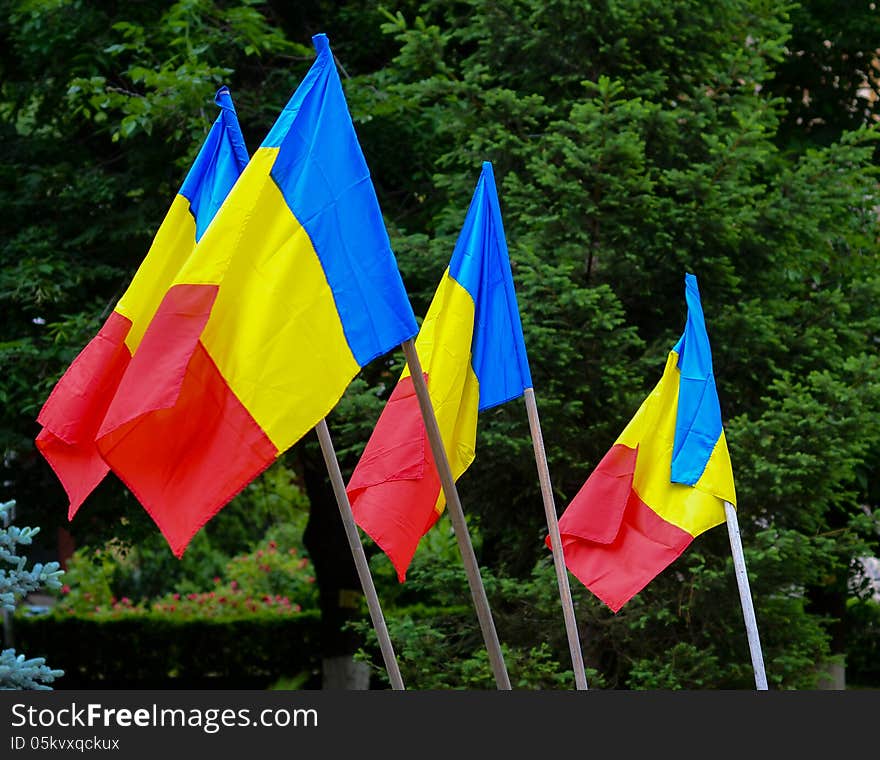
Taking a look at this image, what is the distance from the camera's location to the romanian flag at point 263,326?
485 centimetres

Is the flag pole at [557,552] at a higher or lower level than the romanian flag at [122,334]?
lower

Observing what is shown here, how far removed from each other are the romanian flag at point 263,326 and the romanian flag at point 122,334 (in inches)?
24.6

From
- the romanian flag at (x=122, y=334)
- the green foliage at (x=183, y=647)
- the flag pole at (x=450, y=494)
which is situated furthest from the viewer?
the green foliage at (x=183, y=647)

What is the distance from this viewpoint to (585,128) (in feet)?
32.8

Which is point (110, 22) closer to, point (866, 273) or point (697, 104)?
point (697, 104)

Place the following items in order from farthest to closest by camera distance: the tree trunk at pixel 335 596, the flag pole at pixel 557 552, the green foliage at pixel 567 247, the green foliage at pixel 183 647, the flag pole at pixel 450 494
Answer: the green foliage at pixel 183 647
the tree trunk at pixel 335 596
the green foliage at pixel 567 247
the flag pole at pixel 557 552
the flag pole at pixel 450 494

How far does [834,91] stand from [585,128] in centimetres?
503

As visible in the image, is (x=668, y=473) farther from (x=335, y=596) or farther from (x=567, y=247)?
(x=335, y=596)

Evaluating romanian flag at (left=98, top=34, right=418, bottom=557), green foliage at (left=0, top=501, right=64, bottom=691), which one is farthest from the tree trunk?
romanian flag at (left=98, top=34, right=418, bottom=557)

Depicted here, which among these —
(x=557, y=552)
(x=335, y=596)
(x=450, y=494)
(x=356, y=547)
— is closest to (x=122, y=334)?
(x=356, y=547)

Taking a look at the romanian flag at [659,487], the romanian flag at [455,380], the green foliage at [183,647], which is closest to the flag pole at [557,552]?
the romanian flag at [455,380]

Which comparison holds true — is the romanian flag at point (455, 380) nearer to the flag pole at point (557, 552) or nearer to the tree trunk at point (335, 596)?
the flag pole at point (557, 552)

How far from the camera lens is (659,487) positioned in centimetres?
738

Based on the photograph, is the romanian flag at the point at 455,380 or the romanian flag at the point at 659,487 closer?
the romanian flag at the point at 455,380
